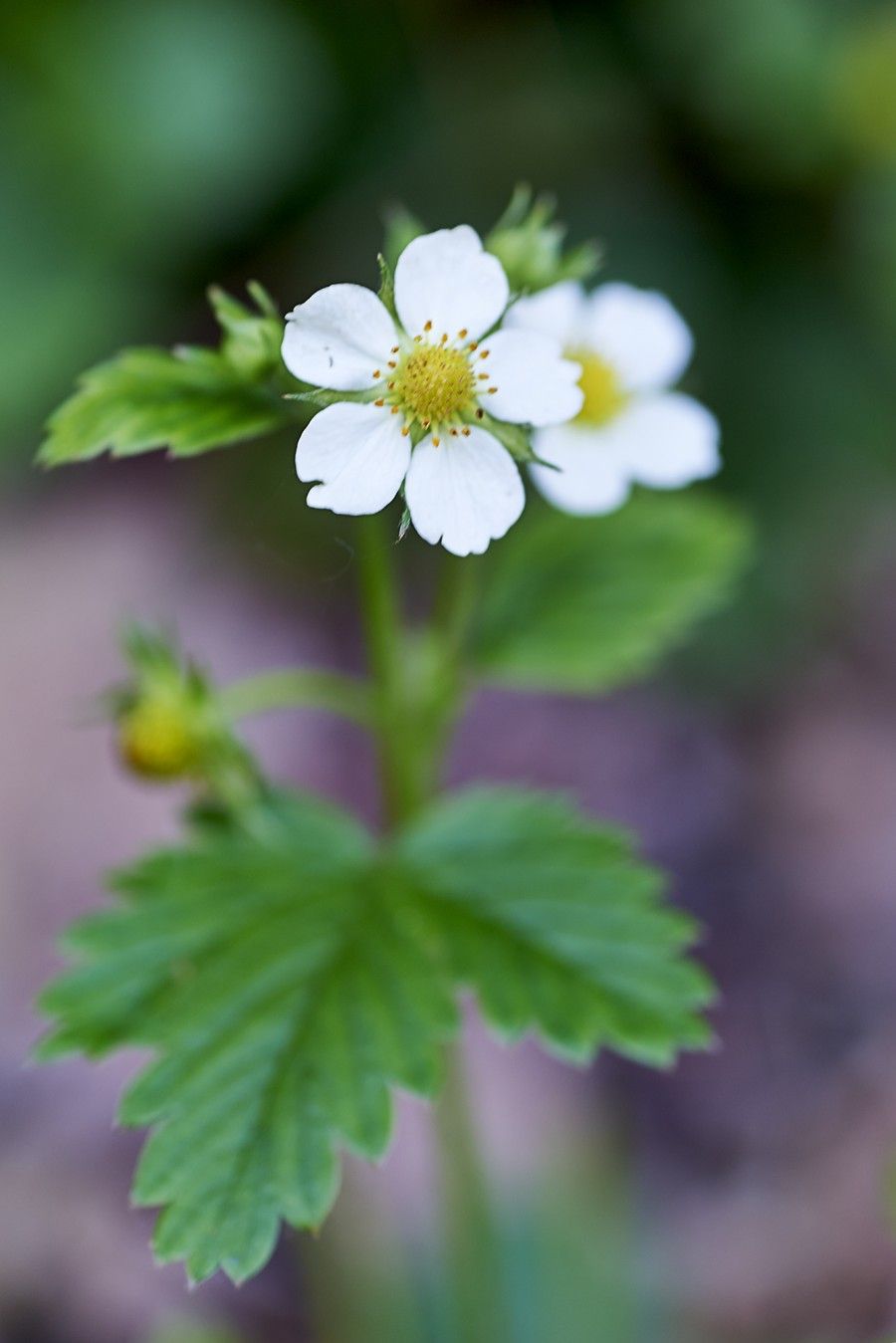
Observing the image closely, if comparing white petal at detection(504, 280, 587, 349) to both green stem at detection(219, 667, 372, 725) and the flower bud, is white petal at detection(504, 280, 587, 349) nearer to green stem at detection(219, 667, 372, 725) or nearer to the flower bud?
green stem at detection(219, 667, 372, 725)

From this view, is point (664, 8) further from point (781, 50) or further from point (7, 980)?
point (7, 980)

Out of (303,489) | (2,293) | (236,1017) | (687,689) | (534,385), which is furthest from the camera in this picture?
(2,293)

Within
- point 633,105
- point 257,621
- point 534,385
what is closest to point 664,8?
point 633,105

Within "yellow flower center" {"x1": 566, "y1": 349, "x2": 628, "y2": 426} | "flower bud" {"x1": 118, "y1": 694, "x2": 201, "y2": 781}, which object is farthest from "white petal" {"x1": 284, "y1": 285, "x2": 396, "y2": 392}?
"yellow flower center" {"x1": 566, "y1": 349, "x2": 628, "y2": 426}

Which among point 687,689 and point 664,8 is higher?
point 664,8

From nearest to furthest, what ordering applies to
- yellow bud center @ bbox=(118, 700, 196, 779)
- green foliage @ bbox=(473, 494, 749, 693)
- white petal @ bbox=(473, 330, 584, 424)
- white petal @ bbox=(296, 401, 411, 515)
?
white petal @ bbox=(296, 401, 411, 515)
white petal @ bbox=(473, 330, 584, 424)
yellow bud center @ bbox=(118, 700, 196, 779)
green foliage @ bbox=(473, 494, 749, 693)

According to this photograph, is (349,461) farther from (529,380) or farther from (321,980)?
(321,980)
